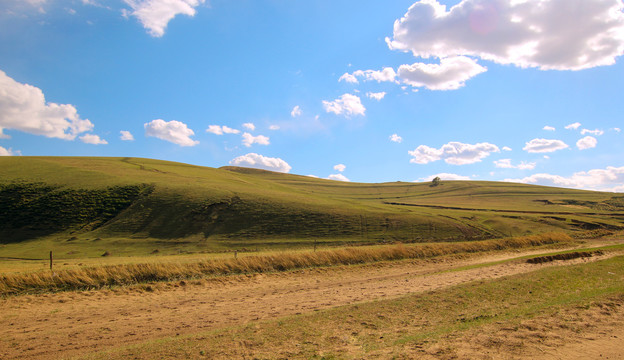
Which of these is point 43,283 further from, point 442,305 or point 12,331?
point 442,305

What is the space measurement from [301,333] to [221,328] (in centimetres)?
283

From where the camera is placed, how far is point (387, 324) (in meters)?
10.7

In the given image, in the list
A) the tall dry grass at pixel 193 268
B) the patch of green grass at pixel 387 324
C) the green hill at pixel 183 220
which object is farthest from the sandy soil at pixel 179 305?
the green hill at pixel 183 220

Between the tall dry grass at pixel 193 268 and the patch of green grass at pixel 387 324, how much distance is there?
9.97 meters

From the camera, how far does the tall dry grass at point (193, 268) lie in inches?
646

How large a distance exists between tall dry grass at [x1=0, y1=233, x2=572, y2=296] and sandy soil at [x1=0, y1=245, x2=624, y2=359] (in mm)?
1326

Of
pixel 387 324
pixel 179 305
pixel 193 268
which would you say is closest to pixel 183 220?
pixel 193 268

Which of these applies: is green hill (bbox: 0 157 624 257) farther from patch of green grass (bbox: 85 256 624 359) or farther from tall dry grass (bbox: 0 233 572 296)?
patch of green grass (bbox: 85 256 624 359)

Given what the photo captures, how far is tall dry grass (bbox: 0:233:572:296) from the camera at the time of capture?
16.4 metres

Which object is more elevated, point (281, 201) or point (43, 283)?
point (281, 201)

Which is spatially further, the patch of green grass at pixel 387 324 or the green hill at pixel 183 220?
the green hill at pixel 183 220

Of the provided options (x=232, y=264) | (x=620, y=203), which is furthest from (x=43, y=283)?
(x=620, y=203)

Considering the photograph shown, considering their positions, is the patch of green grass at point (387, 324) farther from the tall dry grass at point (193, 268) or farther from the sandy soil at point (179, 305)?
the tall dry grass at point (193, 268)

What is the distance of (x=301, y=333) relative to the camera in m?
9.86
